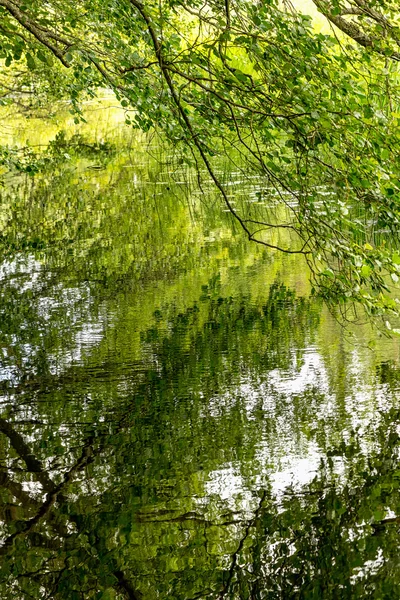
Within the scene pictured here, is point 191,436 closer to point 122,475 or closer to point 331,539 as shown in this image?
point 122,475

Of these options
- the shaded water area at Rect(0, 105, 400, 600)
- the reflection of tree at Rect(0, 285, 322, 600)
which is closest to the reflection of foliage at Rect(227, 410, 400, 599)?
the shaded water area at Rect(0, 105, 400, 600)

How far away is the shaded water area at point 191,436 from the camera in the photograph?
441cm

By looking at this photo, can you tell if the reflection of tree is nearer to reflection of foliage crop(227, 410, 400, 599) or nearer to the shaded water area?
the shaded water area

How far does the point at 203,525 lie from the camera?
4.80 metres

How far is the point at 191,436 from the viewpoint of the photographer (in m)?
6.02

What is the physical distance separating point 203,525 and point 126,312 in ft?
16.1

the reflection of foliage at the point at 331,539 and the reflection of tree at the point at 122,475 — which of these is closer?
the reflection of foliage at the point at 331,539

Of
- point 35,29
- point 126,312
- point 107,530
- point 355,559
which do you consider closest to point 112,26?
point 35,29

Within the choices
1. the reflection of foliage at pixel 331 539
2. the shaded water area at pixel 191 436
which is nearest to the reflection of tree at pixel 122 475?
the shaded water area at pixel 191 436

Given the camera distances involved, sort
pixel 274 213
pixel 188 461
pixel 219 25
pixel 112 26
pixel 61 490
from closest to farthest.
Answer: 1. pixel 219 25
2. pixel 61 490
3. pixel 188 461
4. pixel 112 26
5. pixel 274 213

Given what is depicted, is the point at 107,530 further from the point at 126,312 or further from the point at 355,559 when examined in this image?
the point at 126,312

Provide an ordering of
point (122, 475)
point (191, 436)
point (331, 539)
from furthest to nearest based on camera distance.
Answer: point (191, 436), point (122, 475), point (331, 539)

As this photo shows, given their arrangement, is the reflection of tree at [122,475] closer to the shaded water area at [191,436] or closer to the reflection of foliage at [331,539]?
the shaded water area at [191,436]

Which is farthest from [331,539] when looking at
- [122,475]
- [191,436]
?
[191,436]
